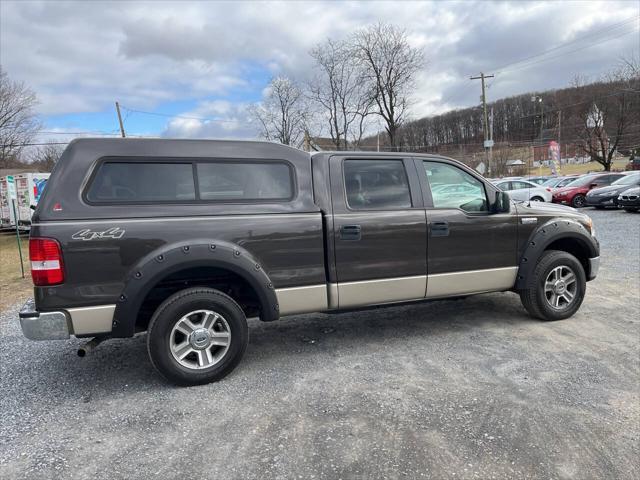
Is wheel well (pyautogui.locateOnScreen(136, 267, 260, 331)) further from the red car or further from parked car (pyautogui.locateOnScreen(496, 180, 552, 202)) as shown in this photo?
the red car

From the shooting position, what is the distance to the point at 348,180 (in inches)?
167

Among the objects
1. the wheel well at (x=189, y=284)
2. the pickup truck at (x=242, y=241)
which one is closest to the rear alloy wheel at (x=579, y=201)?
the pickup truck at (x=242, y=241)

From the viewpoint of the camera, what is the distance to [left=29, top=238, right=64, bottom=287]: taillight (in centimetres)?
319

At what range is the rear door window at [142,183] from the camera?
11.3 ft

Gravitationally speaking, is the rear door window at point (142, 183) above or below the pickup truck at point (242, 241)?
above

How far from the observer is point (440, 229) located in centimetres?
441

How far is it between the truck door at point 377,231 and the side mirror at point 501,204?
88cm

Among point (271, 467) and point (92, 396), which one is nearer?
point (271, 467)

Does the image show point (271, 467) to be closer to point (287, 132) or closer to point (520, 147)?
point (287, 132)

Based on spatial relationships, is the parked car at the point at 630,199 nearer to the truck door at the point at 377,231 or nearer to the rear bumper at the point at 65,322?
the truck door at the point at 377,231

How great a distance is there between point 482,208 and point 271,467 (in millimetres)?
3335

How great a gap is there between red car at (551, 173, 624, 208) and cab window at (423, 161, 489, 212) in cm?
1909

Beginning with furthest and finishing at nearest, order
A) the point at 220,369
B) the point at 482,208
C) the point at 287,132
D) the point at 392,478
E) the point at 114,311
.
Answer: the point at 287,132 < the point at 482,208 < the point at 220,369 < the point at 114,311 < the point at 392,478

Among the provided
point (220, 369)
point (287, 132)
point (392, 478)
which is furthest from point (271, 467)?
point (287, 132)
